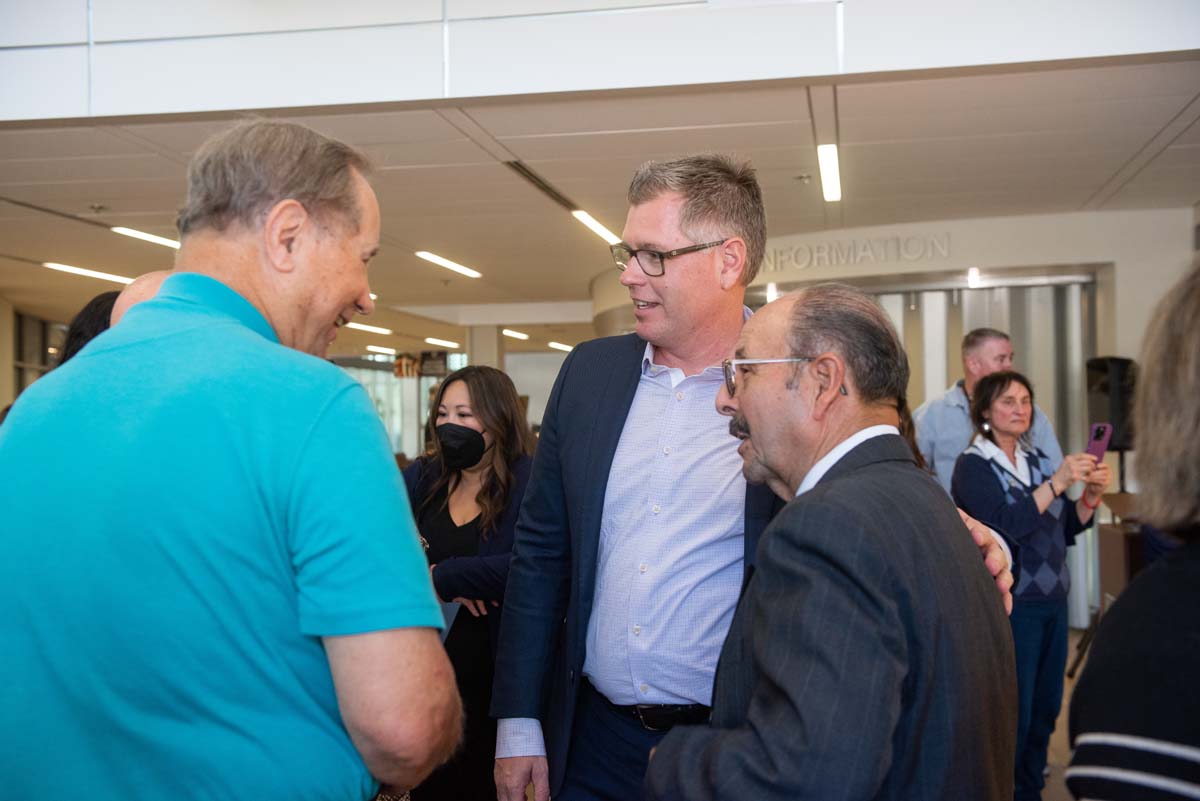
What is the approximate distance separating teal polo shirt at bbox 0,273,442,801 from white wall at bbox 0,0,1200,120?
428 cm

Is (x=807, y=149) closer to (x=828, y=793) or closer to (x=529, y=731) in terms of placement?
(x=529, y=731)

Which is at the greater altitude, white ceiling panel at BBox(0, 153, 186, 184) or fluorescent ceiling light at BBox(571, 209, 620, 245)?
fluorescent ceiling light at BBox(571, 209, 620, 245)

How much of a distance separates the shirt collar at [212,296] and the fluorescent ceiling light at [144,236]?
26.7 ft

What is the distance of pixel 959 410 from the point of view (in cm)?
589

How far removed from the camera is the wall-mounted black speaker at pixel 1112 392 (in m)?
7.24

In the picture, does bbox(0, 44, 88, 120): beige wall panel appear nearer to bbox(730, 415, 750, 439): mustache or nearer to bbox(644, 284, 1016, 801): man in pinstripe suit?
bbox(730, 415, 750, 439): mustache

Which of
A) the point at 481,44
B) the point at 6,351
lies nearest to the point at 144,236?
the point at 481,44

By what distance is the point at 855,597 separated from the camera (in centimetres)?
128

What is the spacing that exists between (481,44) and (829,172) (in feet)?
9.01

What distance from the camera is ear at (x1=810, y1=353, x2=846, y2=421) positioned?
155 cm

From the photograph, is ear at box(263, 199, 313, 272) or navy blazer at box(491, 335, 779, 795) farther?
navy blazer at box(491, 335, 779, 795)

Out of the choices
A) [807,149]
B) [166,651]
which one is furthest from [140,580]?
[807,149]

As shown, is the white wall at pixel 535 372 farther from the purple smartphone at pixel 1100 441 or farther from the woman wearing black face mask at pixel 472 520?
the woman wearing black face mask at pixel 472 520

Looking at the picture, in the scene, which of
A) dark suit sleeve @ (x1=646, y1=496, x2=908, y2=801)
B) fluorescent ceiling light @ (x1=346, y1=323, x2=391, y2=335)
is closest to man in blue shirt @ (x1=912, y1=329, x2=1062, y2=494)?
dark suit sleeve @ (x1=646, y1=496, x2=908, y2=801)
